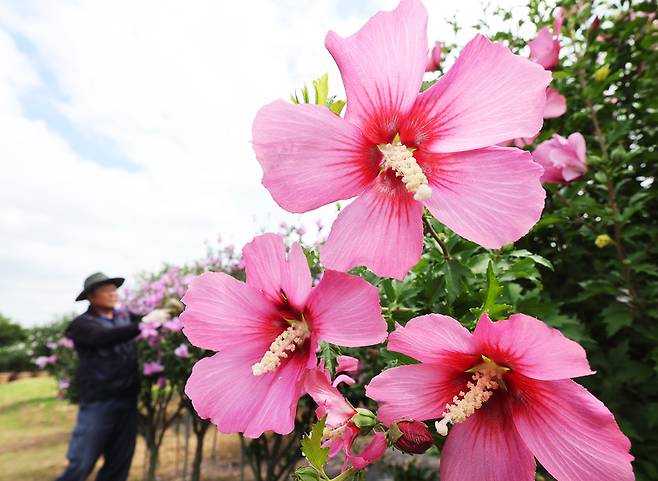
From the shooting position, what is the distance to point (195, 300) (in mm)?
529

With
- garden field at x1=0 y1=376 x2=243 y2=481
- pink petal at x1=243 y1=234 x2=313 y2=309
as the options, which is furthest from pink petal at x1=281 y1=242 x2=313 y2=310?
garden field at x1=0 y1=376 x2=243 y2=481

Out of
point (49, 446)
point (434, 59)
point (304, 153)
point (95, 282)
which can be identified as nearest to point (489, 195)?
point (304, 153)

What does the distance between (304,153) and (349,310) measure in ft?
0.54

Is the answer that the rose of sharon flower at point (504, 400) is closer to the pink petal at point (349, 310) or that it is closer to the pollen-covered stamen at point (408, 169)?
the pink petal at point (349, 310)

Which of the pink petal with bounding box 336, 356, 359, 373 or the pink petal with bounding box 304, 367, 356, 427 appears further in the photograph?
the pink petal with bounding box 336, 356, 359, 373

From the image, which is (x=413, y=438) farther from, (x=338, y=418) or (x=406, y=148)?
(x=406, y=148)

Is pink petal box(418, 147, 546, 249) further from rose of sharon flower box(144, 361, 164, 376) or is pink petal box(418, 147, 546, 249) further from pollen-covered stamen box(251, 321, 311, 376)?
rose of sharon flower box(144, 361, 164, 376)

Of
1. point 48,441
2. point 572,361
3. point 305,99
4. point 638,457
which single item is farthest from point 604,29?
point 48,441

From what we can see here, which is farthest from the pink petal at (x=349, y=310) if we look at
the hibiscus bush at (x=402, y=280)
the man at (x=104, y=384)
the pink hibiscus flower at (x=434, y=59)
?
the man at (x=104, y=384)

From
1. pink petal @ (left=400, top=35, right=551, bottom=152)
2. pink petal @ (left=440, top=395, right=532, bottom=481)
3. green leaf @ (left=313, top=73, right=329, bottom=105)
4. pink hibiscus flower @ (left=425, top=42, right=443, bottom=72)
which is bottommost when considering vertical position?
pink petal @ (left=440, top=395, right=532, bottom=481)

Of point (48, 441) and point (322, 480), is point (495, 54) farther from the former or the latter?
point (48, 441)

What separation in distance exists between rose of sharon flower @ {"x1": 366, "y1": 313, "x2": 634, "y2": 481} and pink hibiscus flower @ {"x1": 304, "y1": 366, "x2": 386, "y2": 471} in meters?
0.05

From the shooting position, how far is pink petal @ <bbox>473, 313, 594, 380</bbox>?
16.6 inches

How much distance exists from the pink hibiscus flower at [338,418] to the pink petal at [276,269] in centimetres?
9
